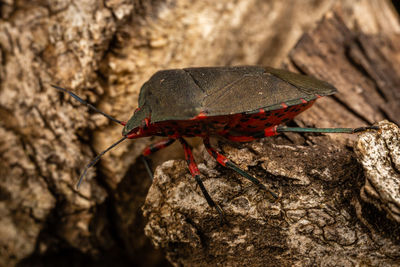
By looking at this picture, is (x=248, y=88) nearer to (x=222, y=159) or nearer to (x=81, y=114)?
(x=222, y=159)

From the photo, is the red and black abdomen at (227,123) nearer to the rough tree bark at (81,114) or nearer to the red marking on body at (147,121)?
the red marking on body at (147,121)

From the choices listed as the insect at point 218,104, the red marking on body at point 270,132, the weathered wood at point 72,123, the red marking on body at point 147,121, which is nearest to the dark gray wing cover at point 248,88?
the insect at point 218,104

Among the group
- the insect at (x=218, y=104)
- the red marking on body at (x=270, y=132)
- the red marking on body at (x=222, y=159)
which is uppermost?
the insect at (x=218, y=104)

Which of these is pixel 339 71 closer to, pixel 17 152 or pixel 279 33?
pixel 279 33

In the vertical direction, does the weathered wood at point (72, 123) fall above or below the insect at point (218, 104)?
above

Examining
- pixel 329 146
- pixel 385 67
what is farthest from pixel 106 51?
pixel 385 67

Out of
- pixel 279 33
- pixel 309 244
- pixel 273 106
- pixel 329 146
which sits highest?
pixel 279 33

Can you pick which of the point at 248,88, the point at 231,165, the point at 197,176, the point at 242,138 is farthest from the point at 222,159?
the point at 248,88
